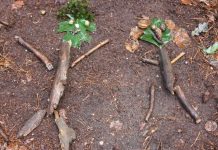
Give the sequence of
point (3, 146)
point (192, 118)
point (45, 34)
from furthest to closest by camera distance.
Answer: point (45, 34)
point (192, 118)
point (3, 146)

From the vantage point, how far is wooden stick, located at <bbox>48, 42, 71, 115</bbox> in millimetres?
4164

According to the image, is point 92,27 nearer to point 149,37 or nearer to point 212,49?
point 149,37

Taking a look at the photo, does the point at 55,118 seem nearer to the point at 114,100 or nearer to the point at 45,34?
the point at 114,100

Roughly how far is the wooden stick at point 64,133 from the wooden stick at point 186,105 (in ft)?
3.89

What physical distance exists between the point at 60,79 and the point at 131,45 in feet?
3.09

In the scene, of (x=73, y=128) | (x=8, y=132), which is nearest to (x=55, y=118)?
(x=73, y=128)

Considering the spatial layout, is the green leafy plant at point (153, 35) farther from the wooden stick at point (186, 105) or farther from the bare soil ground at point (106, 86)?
the wooden stick at point (186, 105)

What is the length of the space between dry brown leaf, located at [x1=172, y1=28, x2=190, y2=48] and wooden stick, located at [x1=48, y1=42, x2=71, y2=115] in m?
1.27

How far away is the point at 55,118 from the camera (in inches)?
163

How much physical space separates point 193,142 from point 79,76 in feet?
4.57

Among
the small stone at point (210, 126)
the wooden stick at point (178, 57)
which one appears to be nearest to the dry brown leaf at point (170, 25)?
the wooden stick at point (178, 57)

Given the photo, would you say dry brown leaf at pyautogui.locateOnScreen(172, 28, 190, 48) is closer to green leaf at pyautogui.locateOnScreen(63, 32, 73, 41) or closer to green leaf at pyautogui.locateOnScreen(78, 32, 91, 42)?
green leaf at pyautogui.locateOnScreen(78, 32, 91, 42)

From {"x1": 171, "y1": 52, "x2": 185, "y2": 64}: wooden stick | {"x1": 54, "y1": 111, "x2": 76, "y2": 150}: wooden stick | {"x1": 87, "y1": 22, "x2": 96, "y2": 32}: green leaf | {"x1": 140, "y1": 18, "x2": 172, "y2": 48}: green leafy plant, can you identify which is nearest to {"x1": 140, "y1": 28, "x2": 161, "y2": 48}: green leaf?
{"x1": 140, "y1": 18, "x2": 172, "y2": 48}: green leafy plant

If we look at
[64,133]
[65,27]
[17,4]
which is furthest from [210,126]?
[17,4]
